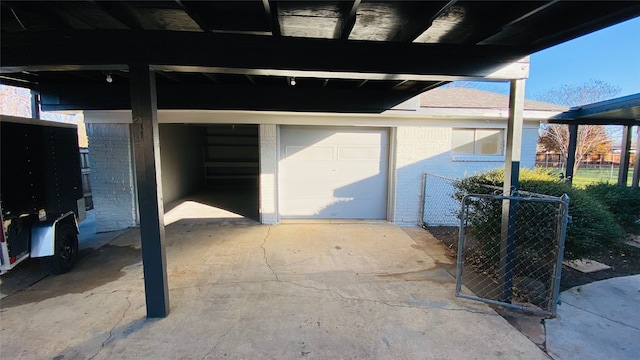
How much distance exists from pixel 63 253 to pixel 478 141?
8.39 metres

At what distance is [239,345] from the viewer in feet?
8.10

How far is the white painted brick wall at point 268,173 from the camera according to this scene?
20.7 feet

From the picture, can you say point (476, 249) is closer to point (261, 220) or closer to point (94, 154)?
point (261, 220)

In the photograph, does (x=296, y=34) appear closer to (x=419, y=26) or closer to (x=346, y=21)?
(x=346, y=21)

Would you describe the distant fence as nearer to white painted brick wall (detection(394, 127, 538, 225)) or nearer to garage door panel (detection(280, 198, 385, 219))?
white painted brick wall (detection(394, 127, 538, 225))

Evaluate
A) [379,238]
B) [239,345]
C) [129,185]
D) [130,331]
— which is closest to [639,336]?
[379,238]

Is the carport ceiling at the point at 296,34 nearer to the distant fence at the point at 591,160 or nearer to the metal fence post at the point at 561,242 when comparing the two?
the metal fence post at the point at 561,242

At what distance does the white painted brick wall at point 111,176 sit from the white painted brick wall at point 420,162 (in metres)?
6.25

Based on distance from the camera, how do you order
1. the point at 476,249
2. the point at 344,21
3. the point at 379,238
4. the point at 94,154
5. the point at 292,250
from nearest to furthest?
the point at 344,21
the point at 476,249
the point at 292,250
the point at 379,238
the point at 94,154

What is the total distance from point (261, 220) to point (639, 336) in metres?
6.03

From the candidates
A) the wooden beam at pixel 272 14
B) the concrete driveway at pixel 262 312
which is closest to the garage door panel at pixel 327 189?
the concrete driveway at pixel 262 312

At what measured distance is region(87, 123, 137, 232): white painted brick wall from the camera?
6066mm

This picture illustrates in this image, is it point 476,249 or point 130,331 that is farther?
point 476,249

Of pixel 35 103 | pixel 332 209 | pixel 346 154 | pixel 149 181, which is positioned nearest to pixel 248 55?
pixel 149 181
